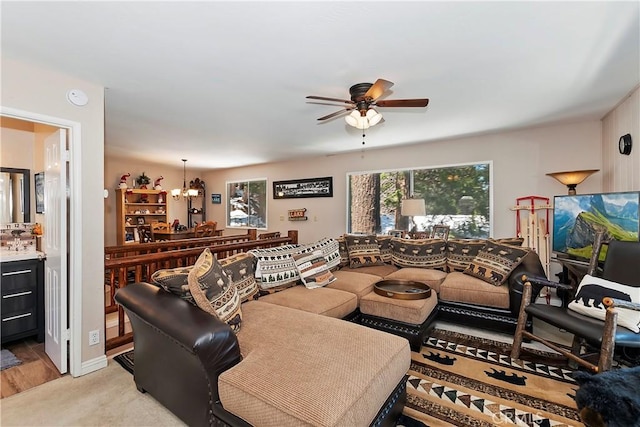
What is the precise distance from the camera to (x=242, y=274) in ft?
8.40

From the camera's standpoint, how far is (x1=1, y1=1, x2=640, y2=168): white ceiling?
1.66 metres

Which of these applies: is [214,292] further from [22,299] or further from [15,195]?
[15,195]

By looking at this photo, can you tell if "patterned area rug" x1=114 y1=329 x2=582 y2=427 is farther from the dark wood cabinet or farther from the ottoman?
the dark wood cabinet

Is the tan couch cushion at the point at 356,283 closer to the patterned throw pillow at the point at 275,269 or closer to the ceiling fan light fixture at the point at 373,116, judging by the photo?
the patterned throw pillow at the point at 275,269

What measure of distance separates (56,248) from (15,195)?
4.79ft

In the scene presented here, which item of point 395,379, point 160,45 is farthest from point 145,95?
point 395,379

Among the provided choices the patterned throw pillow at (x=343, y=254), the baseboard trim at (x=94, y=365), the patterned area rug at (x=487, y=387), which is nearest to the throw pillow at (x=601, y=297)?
the patterned area rug at (x=487, y=387)

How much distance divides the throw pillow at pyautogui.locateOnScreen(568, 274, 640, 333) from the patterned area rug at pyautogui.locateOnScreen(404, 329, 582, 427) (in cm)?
54

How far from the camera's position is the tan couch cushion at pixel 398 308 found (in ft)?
8.48

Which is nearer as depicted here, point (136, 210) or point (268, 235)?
point (268, 235)

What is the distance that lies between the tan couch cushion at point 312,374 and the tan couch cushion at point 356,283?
1093 millimetres

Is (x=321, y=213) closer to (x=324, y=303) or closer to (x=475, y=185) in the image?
(x=475, y=185)

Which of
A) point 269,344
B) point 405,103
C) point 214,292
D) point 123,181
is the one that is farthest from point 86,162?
point 123,181

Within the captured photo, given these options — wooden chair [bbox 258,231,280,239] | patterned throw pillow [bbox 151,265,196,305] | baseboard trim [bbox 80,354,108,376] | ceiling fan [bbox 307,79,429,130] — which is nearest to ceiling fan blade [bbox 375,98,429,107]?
ceiling fan [bbox 307,79,429,130]
